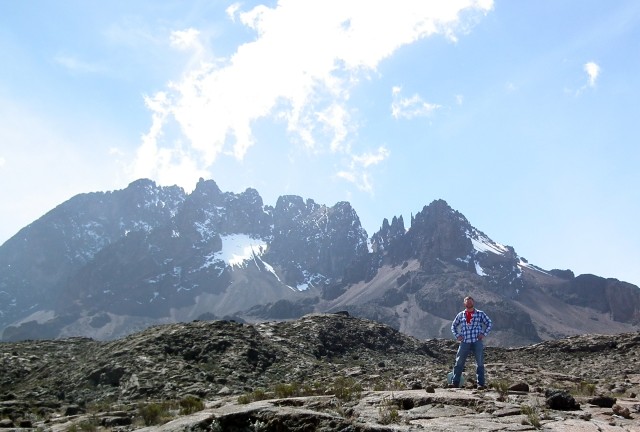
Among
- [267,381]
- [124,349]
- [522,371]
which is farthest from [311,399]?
[124,349]

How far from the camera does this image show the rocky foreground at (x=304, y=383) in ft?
39.0

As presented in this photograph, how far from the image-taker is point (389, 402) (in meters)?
13.7

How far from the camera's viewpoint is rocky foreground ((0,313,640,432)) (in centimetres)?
1188

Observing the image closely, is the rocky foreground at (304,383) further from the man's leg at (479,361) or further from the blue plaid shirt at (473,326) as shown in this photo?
the blue plaid shirt at (473,326)

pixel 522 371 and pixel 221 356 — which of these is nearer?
pixel 522 371

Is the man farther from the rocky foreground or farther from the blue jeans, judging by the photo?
the rocky foreground

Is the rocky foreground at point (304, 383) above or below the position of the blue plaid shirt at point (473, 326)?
below

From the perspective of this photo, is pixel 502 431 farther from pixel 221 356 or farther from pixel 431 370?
pixel 221 356

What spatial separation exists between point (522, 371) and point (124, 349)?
2333 centimetres

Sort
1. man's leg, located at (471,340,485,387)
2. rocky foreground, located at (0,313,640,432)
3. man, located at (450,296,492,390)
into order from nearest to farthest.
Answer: rocky foreground, located at (0,313,640,432) < man's leg, located at (471,340,485,387) < man, located at (450,296,492,390)

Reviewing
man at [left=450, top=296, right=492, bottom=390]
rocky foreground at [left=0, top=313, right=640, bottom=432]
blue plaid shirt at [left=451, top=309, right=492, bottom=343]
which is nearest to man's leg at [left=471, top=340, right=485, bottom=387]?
man at [left=450, top=296, right=492, bottom=390]

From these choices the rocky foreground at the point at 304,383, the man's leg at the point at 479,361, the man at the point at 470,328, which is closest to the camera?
the rocky foreground at the point at 304,383

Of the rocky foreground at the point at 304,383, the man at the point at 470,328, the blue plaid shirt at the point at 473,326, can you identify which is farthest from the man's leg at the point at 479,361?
the rocky foreground at the point at 304,383

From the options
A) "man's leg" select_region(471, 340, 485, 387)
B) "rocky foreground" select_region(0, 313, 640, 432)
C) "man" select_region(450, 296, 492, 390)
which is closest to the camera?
"rocky foreground" select_region(0, 313, 640, 432)
